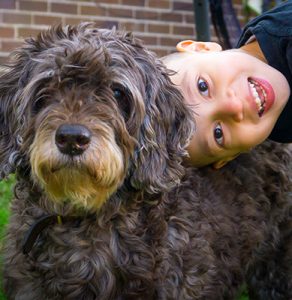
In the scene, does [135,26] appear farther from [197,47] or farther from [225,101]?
[225,101]

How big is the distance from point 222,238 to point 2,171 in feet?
4.08

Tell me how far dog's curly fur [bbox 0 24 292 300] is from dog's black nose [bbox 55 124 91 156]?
17 mm

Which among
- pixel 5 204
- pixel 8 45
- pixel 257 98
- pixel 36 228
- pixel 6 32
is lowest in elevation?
pixel 5 204

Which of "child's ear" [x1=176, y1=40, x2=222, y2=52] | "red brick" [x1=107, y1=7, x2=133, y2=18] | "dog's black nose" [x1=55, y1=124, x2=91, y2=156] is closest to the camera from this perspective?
"dog's black nose" [x1=55, y1=124, x2=91, y2=156]

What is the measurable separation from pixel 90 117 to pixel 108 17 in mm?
5988

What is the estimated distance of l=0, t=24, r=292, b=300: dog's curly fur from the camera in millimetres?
3043

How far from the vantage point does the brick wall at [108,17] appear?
8.38m

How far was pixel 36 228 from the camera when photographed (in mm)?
3338

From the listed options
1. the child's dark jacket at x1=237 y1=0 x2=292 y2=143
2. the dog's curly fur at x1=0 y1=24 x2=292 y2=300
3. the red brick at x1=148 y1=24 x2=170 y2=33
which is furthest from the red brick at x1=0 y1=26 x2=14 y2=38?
the dog's curly fur at x1=0 y1=24 x2=292 y2=300

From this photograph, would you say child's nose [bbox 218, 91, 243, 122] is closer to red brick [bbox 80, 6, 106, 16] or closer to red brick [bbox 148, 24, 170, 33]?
red brick [bbox 80, 6, 106, 16]

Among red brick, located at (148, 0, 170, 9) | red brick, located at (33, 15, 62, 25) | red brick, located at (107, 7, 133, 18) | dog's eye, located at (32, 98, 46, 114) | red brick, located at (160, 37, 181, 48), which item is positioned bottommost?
red brick, located at (160, 37, 181, 48)

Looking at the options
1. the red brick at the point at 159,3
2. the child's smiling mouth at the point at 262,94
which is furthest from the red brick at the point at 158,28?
the child's smiling mouth at the point at 262,94

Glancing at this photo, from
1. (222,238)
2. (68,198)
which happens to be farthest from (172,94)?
(222,238)

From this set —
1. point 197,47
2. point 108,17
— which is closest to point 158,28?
point 108,17
